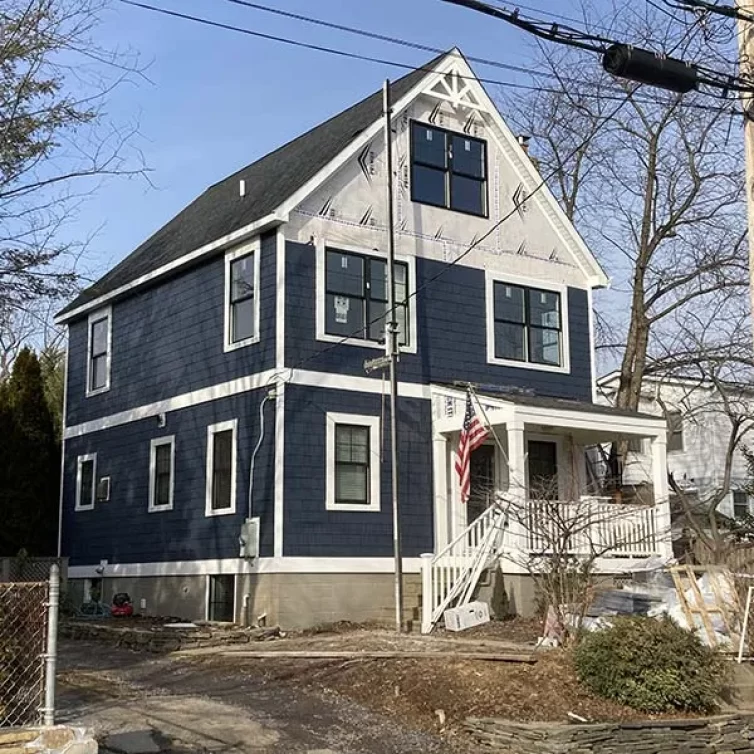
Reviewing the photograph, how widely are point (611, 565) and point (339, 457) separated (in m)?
4.91

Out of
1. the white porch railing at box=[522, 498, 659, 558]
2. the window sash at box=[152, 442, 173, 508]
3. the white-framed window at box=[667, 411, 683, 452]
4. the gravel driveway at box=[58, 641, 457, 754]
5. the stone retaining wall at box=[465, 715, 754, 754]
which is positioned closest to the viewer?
the gravel driveway at box=[58, 641, 457, 754]

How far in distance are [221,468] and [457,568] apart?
450 centimetres

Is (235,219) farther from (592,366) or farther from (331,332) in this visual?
(592,366)

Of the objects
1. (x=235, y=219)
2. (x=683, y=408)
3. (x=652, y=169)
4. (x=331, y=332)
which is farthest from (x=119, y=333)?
(x=683, y=408)

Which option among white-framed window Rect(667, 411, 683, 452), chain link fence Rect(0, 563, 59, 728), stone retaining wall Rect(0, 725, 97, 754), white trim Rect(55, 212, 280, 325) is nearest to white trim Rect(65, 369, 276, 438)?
white trim Rect(55, 212, 280, 325)

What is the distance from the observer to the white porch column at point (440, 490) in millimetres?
18062

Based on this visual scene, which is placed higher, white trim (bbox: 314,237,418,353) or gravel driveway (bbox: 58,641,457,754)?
white trim (bbox: 314,237,418,353)

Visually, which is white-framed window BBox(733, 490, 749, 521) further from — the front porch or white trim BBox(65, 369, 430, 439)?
white trim BBox(65, 369, 430, 439)

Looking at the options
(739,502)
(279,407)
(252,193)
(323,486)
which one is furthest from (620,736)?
(739,502)

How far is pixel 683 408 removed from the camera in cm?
3241

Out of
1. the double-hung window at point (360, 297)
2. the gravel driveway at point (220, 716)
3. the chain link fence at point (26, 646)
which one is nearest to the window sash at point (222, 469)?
the double-hung window at point (360, 297)

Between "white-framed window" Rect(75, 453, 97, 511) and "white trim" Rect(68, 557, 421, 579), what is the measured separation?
269 centimetres

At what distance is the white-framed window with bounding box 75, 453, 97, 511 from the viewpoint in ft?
71.7

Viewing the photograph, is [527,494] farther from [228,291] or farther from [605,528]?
[228,291]
